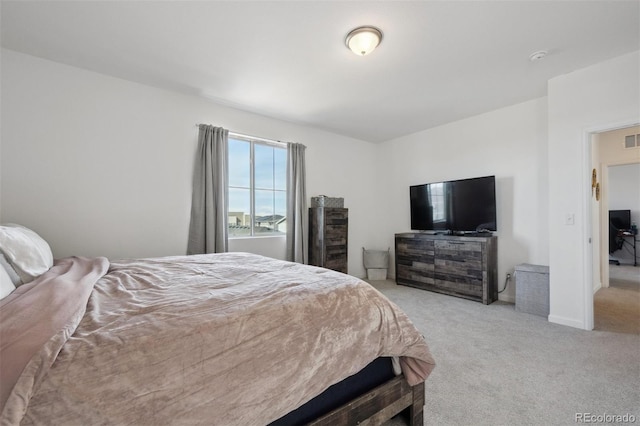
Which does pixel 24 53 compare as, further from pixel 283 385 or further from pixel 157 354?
pixel 283 385

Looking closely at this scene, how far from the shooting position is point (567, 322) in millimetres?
2721

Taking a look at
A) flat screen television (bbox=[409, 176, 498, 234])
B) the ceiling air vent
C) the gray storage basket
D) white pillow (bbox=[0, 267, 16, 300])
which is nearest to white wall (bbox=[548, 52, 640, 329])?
flat screen television (bbox=[409, 176, 498, 234])

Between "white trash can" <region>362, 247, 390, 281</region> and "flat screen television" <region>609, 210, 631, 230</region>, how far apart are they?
5726mm

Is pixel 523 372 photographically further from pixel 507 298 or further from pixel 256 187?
pixel 256 187

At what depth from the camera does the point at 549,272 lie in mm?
2887

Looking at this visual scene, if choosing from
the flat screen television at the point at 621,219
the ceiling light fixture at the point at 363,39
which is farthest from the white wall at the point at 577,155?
the flat screen television at the point at 621,219

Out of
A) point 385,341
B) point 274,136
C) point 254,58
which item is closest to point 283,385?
point 385,341

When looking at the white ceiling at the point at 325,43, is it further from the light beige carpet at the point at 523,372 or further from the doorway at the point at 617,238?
the light beige carpet at the point at 523,372

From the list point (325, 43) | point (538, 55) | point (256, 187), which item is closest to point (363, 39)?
point (325, 43)

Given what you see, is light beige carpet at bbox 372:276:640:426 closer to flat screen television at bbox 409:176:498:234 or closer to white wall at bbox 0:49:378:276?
flat screen television at bbox 409:176:498:234

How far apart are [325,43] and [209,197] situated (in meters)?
2.07

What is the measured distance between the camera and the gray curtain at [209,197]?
3.18 meters

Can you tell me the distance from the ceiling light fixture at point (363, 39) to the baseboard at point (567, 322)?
320 centimetres

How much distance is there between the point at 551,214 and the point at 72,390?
3829 millimetres
